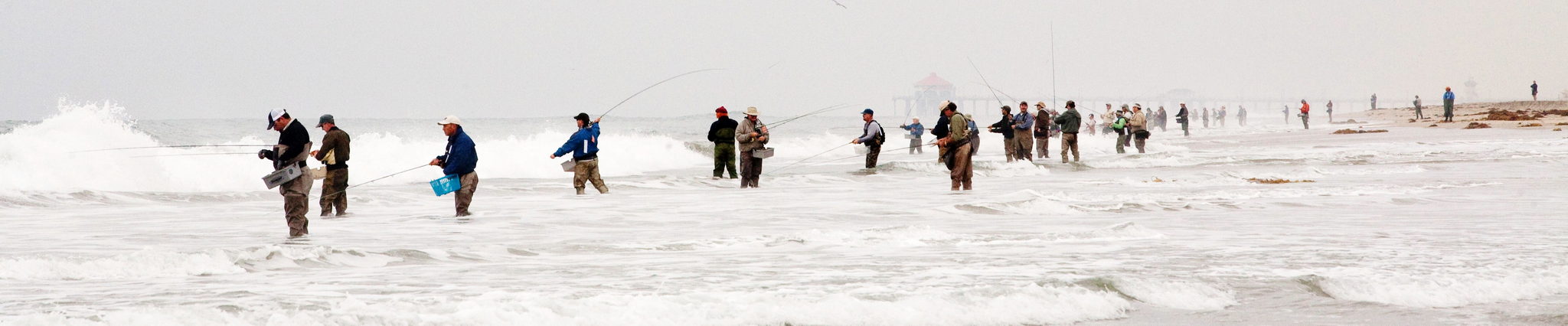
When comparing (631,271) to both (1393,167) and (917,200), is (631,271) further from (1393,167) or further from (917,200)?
(1393,167)

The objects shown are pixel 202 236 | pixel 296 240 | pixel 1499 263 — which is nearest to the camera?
pixel 1499 263

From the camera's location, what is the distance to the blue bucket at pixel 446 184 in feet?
40.4

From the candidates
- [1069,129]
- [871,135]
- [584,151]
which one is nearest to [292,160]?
[584,151]

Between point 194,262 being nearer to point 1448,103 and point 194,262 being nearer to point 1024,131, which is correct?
point 1024,131

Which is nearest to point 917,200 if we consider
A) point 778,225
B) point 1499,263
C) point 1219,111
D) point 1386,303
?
point 778,225

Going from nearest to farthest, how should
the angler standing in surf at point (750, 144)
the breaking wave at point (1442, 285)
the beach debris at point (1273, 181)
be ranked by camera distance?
the breaking wave at point (1442, 285), the beach debris at point (1273, 181), the angler standing in surf at point (750, 144)

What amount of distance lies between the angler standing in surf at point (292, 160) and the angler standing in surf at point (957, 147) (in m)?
7.49

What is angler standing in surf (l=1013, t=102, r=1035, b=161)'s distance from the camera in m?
23.2

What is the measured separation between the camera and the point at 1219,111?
69.9 meters

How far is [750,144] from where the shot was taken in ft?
59.1

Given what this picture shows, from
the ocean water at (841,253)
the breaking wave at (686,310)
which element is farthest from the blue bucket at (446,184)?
the breaking wave at (686,310)

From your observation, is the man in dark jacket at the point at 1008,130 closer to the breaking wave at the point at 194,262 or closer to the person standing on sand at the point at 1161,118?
the breaking wave at the point at 194,262

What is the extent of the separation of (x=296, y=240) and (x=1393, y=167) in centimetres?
1490

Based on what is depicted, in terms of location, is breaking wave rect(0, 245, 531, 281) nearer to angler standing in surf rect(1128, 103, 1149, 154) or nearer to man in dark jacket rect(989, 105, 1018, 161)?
man in dark jacket rect(989, 105, 1018, 161)
